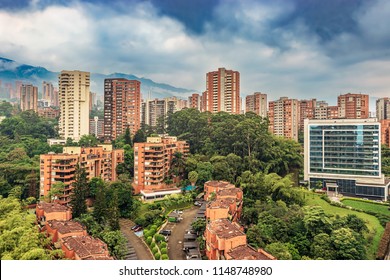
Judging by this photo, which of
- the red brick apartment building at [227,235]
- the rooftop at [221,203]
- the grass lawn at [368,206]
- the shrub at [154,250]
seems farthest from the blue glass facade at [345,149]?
the shrub at [154,250]

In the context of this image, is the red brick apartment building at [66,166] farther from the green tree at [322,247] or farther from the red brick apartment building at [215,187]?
the green tree at [322,247]

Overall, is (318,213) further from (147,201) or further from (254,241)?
(147,201)

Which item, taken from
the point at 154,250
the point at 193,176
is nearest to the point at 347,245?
the point at 154,250

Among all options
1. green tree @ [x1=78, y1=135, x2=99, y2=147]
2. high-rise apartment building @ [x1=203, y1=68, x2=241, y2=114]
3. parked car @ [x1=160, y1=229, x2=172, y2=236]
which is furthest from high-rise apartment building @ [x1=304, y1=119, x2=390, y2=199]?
green tree @ [x1=78, y1=135, x2=99, y2=147]

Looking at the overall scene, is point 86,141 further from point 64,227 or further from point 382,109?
point 382,109

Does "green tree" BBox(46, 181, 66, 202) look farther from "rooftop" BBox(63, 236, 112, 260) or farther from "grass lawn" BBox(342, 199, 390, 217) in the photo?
"grass lawn" BBox(342, 199, 390, 217)
